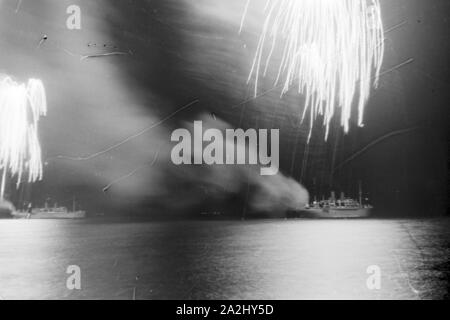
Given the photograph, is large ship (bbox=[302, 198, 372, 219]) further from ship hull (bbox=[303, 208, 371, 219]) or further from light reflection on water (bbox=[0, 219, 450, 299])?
light reflection on water (bbox=[0, 219, 450, 299])

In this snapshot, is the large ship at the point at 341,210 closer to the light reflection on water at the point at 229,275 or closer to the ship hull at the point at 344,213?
the ship hull at the point at 344,213

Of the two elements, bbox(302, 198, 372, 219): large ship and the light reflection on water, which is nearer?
the light reflection on water

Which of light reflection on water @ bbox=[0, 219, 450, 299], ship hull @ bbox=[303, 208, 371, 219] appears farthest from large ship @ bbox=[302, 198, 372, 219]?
light reflection on water @ bbox=[0, 219, 450, 299]

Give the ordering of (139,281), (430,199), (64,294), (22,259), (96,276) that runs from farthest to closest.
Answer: (430,199), (22,259), (96,276), (139,281), (64,294)

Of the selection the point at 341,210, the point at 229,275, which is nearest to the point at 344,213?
the point at 341,210

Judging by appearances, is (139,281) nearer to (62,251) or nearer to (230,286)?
(230,286)

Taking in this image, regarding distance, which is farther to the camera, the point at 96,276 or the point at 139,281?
the point at 96,276

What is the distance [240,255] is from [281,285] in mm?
6257

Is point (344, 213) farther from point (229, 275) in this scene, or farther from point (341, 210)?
point (229, 275)
